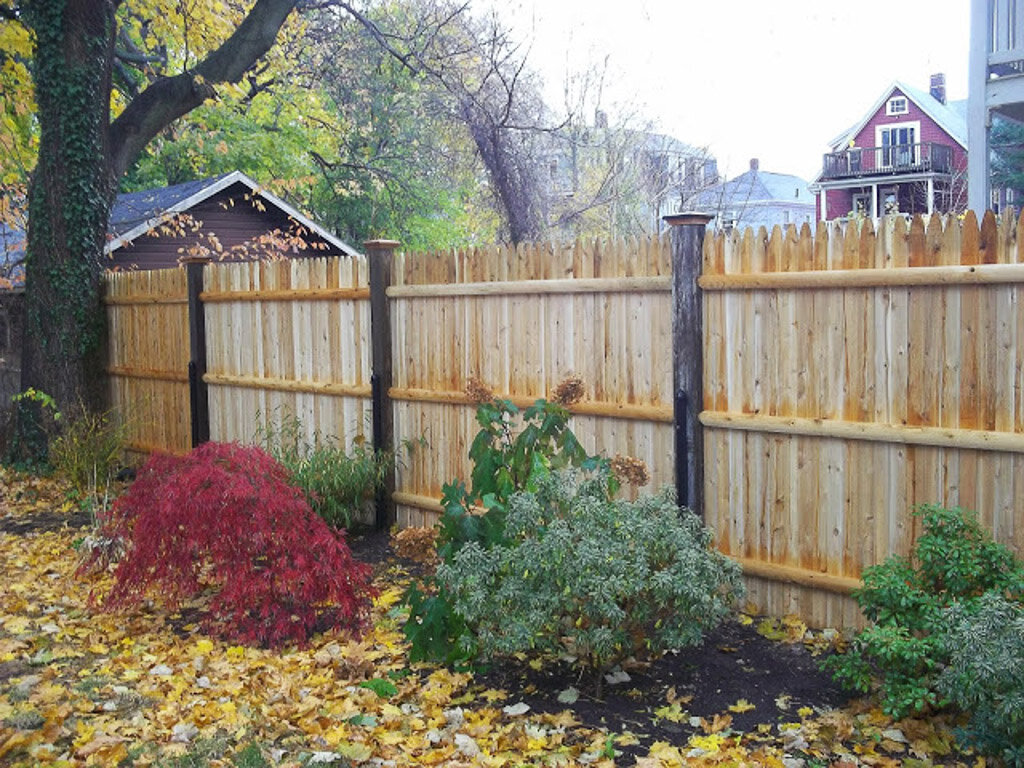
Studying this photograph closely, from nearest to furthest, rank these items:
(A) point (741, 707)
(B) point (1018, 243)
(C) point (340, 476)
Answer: (A) point (741, 707), (B) point (1018, 243), (C) point (340, 476)

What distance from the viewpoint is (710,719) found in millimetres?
4117

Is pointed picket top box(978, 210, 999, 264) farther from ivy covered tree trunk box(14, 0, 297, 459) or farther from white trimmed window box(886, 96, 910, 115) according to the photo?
white trimmed window box(886, 96, 910, 115)

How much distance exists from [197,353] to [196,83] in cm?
316

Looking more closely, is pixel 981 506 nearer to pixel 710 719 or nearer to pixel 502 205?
pixel 710 719

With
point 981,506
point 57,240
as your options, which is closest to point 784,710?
point 981,506

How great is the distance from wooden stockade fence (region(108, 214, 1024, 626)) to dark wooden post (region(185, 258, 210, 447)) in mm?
2208

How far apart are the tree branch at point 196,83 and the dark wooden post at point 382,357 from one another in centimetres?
429

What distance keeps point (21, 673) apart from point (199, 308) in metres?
4.97

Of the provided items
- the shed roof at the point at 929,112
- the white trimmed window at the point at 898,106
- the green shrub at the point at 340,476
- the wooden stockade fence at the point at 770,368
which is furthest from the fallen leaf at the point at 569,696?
the white trimmed window at the point at 898,106

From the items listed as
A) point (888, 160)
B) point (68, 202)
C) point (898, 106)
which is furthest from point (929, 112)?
point (68, 202)

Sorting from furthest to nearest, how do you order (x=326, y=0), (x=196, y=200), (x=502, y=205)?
1. (x=502, y=205)
2. (x=196, y=200)
3. (x=326, y=0)

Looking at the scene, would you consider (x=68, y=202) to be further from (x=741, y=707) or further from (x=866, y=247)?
(x=741, y=707)

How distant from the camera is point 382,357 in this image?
7422mm

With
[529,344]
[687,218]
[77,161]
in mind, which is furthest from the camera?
[77,161]
